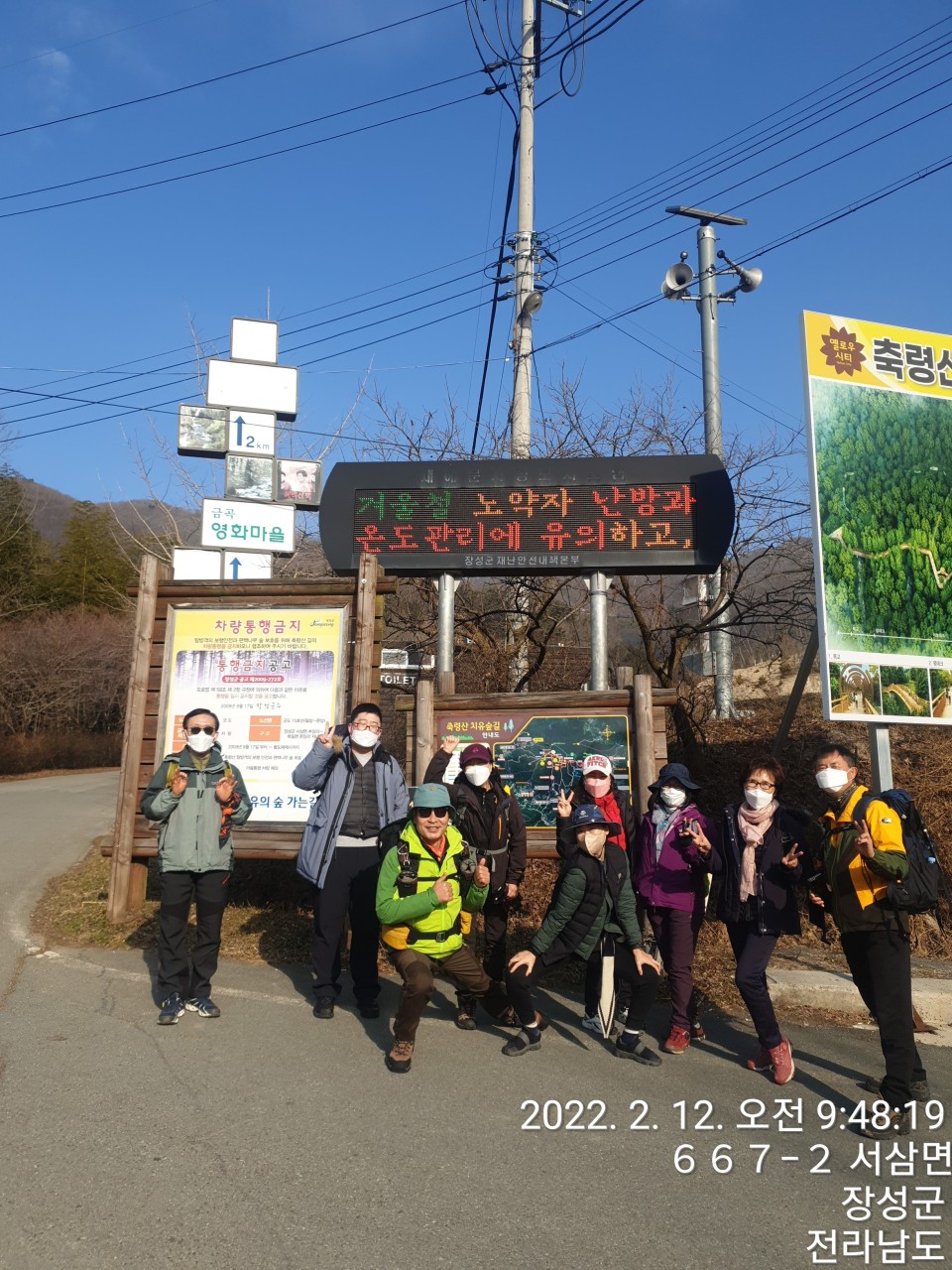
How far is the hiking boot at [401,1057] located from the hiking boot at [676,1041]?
1.51m

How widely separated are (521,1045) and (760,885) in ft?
5.30

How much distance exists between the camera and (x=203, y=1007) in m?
6.01

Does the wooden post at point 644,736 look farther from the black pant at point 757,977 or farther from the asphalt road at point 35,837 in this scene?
the asphalt road at point 35,837

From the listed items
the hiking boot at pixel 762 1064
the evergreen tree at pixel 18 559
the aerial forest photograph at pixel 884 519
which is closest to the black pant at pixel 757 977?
the hiking boot at pixel 762 1064

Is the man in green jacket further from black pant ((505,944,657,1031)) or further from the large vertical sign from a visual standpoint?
the large vertical sign

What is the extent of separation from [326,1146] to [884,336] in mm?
7136

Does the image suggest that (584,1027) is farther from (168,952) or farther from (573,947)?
(168,952)

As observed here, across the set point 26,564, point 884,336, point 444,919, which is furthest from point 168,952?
point 26,564

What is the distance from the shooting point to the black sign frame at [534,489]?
29.8ft

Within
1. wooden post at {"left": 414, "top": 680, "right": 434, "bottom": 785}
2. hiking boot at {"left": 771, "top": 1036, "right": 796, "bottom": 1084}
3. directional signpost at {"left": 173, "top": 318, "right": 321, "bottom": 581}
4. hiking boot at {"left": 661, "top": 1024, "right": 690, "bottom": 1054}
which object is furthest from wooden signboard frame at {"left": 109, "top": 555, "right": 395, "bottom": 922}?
hiking boot at {"left": 771, "top": 1036, "right": 796, "bottom": 1084}

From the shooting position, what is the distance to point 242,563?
10.5 m

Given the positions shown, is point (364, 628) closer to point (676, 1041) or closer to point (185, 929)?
point (185, 929)

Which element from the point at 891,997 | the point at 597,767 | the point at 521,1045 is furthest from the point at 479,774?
the point at 891,997

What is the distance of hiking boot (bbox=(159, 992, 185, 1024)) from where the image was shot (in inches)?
229
